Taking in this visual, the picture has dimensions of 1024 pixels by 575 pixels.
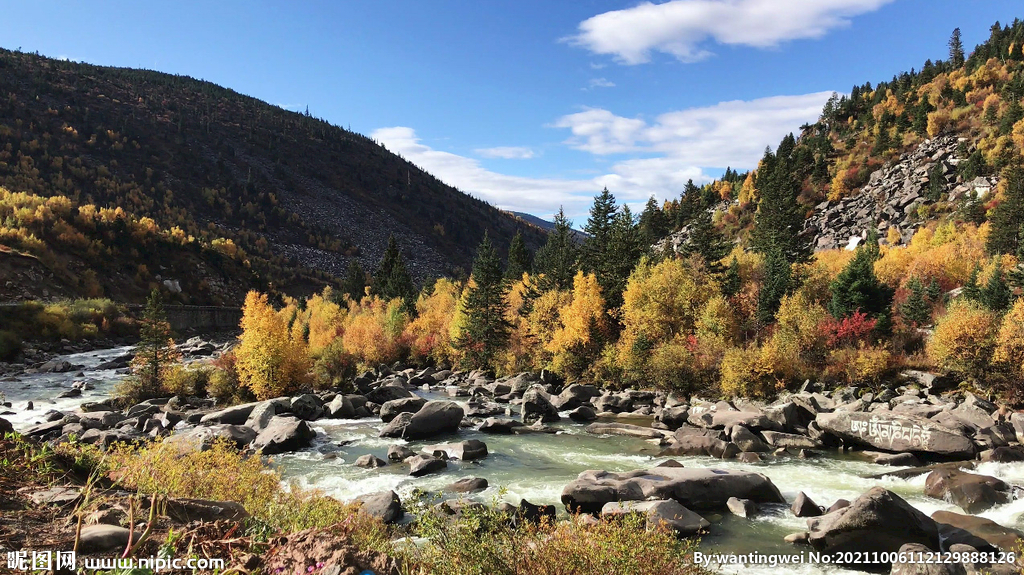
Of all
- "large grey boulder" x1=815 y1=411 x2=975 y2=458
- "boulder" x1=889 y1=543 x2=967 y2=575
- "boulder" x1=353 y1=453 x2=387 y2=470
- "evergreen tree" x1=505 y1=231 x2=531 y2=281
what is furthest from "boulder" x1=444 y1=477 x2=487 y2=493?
"evergreen tree" x1=505 y1=231 x2=531 y2=281

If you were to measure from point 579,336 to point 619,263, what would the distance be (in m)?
11.1

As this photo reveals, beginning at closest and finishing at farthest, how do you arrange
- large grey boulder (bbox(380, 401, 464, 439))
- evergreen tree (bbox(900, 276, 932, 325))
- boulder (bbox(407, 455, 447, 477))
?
boulder (bbox(407, 455, 447, 477)) < large grey boulder (bbox(380, 401, 464, 439)) < evergreen tree (bbox(900, 276, 932, 325))

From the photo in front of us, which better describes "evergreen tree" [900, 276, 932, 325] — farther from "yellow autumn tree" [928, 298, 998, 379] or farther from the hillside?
the hillside

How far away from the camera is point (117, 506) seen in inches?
302

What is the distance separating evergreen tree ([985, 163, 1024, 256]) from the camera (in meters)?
53.3

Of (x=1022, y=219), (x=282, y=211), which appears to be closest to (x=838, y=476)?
(x=1022, y=219)

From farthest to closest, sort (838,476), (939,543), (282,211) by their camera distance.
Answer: (282,211), (838,476), (939,543)

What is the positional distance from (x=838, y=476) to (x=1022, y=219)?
173 feet

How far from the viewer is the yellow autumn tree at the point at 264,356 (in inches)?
1476

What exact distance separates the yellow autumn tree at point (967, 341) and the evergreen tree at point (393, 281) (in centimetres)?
5871

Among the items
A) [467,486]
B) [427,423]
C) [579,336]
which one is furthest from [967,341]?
[427,423]

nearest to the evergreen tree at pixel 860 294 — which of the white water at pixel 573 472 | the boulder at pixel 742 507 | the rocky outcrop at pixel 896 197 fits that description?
the white water at pixel 573 472

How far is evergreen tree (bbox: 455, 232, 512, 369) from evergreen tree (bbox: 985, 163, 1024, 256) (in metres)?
52.9

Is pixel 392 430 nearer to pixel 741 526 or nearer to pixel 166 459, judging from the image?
pixel 166 459
